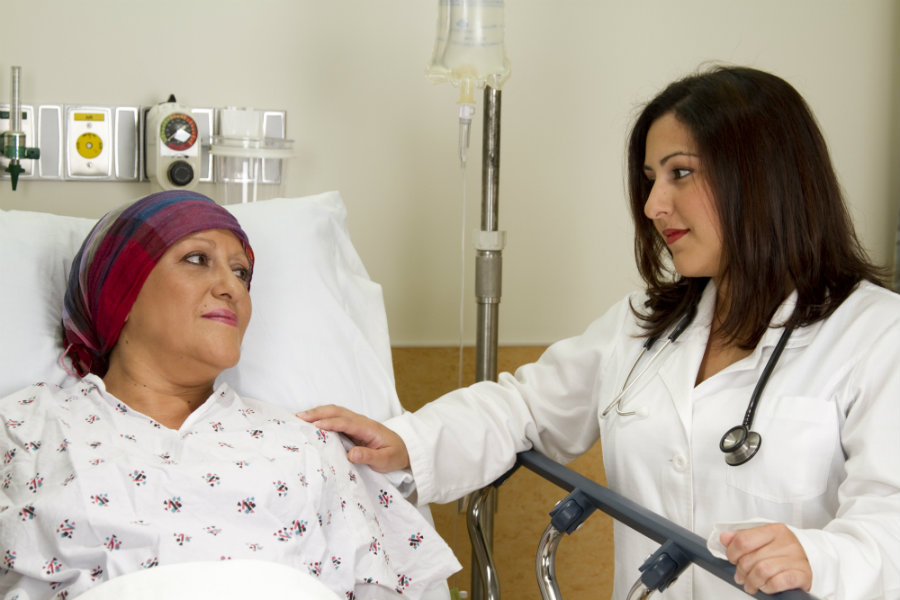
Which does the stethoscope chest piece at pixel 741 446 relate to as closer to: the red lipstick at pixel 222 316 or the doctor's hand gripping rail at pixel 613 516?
the doctor's hand gripping rail at pixel 613 516

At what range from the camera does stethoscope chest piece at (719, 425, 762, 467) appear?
139cm

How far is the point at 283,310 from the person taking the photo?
5.97 ft

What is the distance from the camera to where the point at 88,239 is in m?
1.59

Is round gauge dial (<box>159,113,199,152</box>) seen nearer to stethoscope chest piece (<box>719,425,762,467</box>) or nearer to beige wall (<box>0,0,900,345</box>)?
beige wall (<box>0,0,900,345</box>)

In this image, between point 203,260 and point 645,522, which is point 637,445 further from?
point 203,260

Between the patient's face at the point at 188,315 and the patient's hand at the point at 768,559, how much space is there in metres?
0.82

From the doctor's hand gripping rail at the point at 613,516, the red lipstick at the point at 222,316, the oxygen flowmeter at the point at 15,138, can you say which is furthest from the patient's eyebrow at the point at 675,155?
the oxygen flowmeter at the point at 15,138

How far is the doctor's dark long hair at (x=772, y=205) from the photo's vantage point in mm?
1515

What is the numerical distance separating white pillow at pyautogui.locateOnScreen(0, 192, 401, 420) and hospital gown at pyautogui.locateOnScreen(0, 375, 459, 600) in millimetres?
112

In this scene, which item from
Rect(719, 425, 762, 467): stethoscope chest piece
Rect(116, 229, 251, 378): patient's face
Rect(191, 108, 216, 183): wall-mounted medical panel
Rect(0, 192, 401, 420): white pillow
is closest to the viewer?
Rect(719, 425, 762, 467): stethoscope chest piece

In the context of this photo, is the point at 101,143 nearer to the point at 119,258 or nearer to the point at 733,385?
the point at 119,258

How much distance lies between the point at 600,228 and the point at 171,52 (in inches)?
45.7

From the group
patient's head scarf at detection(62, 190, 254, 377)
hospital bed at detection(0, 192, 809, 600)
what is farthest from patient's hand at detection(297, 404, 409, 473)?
patient's head scarf at detection(62, 190, 254, 377)

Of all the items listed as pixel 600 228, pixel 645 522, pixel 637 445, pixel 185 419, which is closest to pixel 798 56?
pixel 600 228
